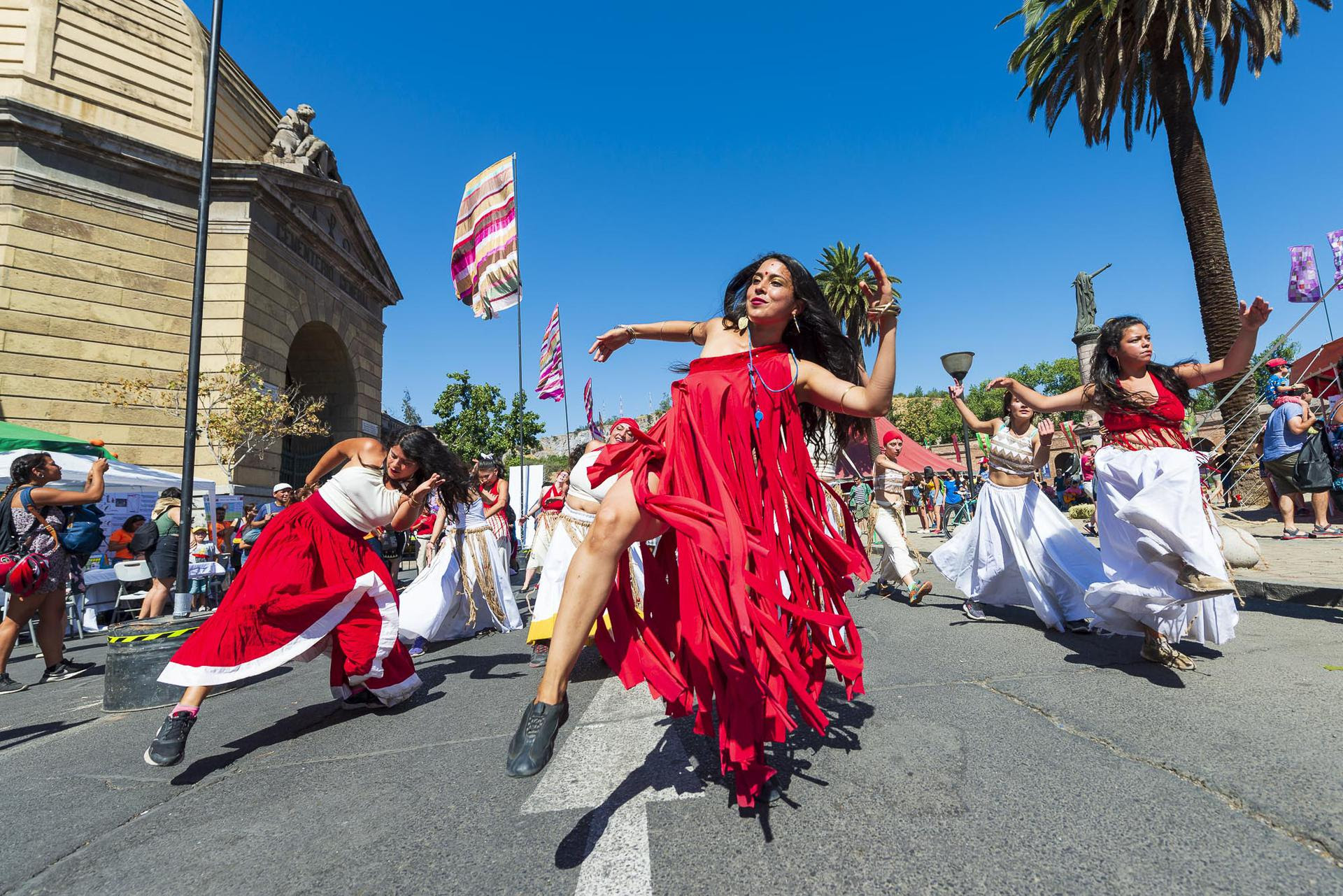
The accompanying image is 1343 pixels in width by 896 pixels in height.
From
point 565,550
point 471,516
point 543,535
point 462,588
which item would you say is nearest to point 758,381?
point 565,550

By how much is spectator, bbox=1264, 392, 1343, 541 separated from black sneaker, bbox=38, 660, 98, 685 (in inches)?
510

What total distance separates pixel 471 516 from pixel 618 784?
501 cm

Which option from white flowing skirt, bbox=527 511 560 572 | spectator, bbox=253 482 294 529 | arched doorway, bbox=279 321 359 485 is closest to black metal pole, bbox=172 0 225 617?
spectator, bbox=253 482 294 529

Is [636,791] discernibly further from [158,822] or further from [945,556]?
[945,556]

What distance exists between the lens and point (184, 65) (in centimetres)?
2069

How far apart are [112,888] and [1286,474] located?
1189 centimetres

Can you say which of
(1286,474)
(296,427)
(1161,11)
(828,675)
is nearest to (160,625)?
(828,675)

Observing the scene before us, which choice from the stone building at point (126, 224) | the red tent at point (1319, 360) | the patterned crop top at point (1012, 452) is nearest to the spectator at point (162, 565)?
the patterned crop top at point (1012, 452)

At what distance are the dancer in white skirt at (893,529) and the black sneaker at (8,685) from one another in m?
7.42

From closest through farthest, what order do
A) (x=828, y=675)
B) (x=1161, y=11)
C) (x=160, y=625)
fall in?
(x=828, y=675)
(x=160, y=625)
(x=1161, y=11)

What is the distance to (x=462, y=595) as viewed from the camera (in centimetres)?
655

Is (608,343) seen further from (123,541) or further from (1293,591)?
(123,541)

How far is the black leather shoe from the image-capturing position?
5.91ft

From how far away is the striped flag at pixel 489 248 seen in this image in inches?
520
